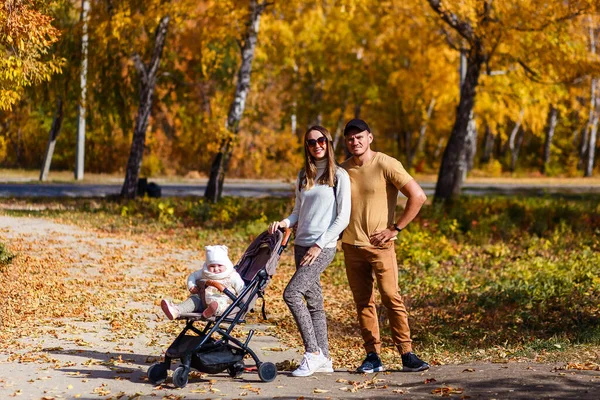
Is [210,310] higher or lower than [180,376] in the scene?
higher

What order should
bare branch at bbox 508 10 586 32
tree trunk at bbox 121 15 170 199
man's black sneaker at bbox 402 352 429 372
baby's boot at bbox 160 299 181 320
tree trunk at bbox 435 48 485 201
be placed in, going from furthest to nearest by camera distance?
1. tree trunk at bbox 121 15 170 199
2. tree trunk at bbox 435 48 485 201
3. bare branch at bbox 508 10 586 32
4. man's black sneaker at bbox 402 352 429 372
5. baby's boot at bbox 160 299 181 320

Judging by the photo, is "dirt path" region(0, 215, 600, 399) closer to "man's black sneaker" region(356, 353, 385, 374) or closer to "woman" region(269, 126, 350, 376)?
"man's black sneaker" region(356, 353, 385, 374)

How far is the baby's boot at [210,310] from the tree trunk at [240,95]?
13857 mm

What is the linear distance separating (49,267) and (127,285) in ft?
4.91

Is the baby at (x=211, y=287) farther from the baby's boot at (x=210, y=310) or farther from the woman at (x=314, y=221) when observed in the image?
the woman at (x=314, y=221)

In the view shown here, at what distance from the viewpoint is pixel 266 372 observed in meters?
8.14

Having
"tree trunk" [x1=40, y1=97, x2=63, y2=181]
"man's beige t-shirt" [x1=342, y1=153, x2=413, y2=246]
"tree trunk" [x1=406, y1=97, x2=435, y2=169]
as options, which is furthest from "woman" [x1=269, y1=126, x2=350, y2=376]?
"tree trunk" [x1=406, y1=97, x2=435, y2=169]

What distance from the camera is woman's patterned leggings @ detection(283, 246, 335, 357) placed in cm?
817

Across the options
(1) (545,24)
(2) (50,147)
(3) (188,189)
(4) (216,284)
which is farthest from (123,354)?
(2) (50,147)

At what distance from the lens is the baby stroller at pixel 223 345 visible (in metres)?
7.95

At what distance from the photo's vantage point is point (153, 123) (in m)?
39.4

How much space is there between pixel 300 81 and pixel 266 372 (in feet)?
129

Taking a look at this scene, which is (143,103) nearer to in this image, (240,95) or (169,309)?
(240,95)

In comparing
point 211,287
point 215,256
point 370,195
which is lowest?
point 211,287
